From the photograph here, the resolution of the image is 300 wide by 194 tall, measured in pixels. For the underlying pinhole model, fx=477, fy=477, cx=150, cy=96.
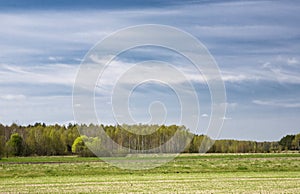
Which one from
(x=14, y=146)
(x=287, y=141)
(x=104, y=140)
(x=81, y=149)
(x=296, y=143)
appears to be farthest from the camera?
(x=287, y=141)

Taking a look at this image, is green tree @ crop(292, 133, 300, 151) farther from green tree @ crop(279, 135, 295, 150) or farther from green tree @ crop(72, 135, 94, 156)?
green tree @ crop(72, 135, 94, 156)

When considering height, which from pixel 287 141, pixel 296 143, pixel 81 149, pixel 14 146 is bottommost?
pixel 81 149

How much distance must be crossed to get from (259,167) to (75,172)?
18.3 metres

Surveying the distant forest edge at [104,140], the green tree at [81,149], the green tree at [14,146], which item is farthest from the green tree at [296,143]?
the green tree at [14,146]

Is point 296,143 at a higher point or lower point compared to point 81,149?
higher

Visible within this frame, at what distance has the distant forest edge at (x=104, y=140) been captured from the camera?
72812mm

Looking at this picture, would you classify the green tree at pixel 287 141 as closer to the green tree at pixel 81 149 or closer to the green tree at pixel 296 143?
the green tree at pixel 296 143

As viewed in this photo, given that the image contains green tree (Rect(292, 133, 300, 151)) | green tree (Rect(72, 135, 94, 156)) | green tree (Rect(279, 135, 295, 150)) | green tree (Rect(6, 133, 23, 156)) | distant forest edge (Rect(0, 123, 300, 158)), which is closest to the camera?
distant forest edge (Rect(0, 123, 300, 158))

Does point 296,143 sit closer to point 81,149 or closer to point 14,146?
point 81,149

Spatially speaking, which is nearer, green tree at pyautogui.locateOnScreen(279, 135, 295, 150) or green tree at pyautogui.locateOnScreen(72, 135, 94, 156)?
Result: green tree at pyautogui.locateOnScreen(72, 135, 94, 156)

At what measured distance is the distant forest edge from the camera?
2867 inches

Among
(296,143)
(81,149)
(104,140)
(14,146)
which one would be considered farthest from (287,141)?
(104,140)

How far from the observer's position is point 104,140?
8262cm

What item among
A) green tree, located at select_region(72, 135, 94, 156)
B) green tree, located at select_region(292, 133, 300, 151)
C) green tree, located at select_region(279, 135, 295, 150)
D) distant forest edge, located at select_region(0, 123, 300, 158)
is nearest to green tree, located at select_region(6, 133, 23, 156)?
distant forest edge, located at select_region(0, 123, 300, 158)
